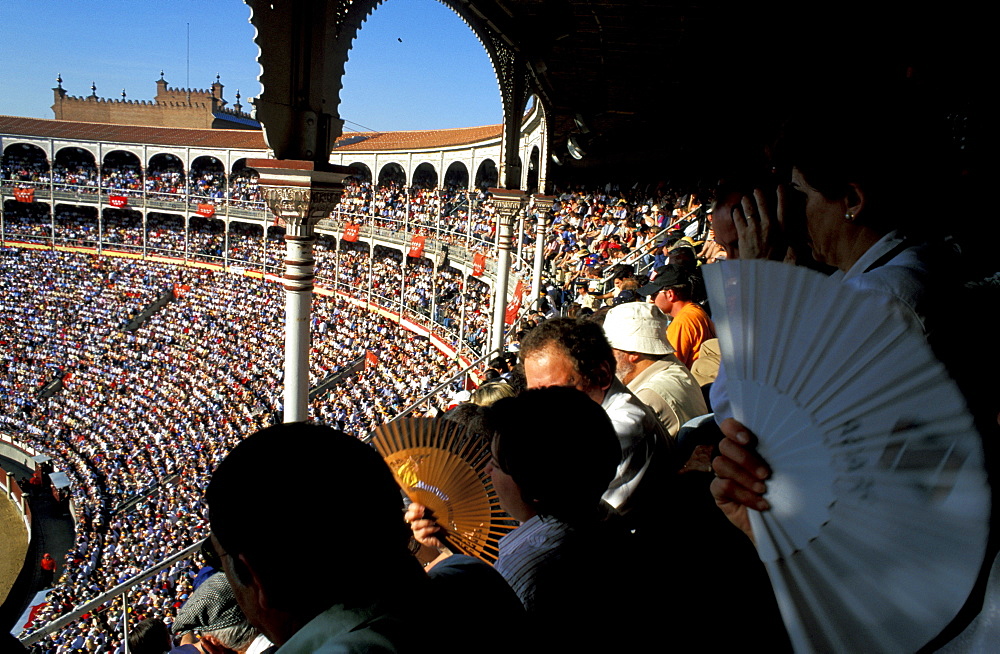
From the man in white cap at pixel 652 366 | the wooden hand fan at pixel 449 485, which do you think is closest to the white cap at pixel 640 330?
the man in white cap at pixel 652 366

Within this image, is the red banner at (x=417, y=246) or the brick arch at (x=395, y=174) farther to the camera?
the brick arch at (x=395, y=174)

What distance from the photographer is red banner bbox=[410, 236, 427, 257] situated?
86.5ft

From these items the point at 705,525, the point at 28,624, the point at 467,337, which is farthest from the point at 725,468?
the point at 467,337

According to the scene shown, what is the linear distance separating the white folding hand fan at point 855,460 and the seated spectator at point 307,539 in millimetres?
629

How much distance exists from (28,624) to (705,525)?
16603 mm

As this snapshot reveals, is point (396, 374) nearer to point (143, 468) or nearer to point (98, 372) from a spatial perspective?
point (143, 468)

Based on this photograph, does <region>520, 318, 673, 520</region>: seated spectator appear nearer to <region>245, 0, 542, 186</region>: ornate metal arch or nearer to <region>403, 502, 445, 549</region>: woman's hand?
<region>403, 502, 445, 549</region>: woman's hand

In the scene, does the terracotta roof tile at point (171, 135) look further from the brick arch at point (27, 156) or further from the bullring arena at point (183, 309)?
the brick arch at point (27, 156)

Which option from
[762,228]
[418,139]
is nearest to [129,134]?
[418,139]

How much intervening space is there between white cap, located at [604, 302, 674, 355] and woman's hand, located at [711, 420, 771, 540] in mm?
2315

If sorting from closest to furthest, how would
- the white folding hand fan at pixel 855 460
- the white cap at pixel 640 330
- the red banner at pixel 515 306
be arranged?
1. the white folding hand fan at pixel 855 460
2. the white cap at pixel 640 330
3. the red banner at pixel 515 306

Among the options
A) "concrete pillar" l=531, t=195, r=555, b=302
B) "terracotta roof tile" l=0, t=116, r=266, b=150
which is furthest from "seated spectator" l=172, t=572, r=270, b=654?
"terracotta roof tile" l=0, t=116, r=266, b=150

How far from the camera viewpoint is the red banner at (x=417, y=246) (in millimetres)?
26359

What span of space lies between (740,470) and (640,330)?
240cm
